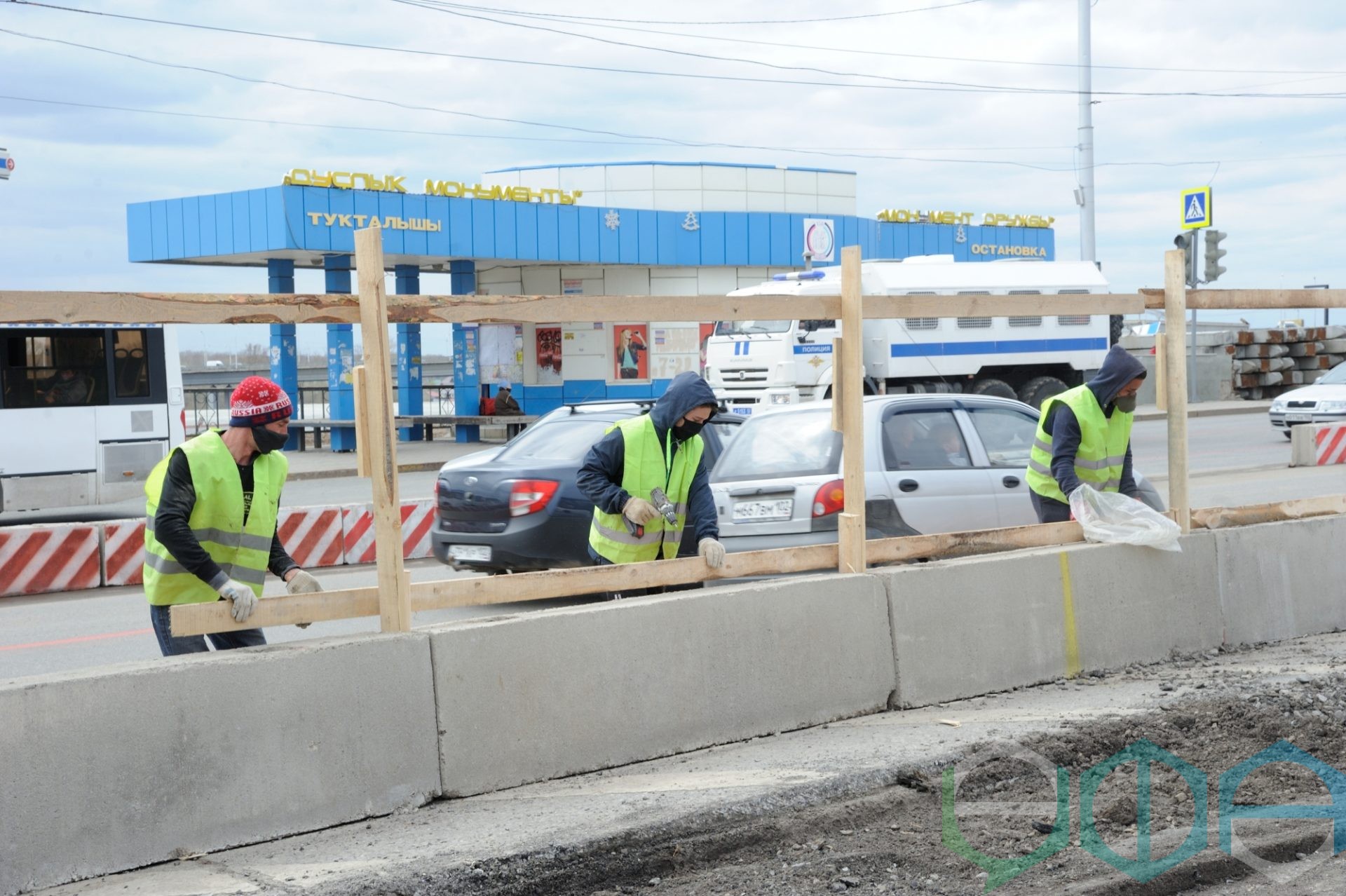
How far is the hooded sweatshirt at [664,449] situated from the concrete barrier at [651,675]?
409 mm

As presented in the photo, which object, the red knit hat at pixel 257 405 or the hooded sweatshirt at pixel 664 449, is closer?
the red knit hat at pixel 257 405

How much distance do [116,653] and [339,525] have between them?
3.95 m

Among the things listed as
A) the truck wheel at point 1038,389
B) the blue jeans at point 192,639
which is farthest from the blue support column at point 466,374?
the blue jeans at point 192,639

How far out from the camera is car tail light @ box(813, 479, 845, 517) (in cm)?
881

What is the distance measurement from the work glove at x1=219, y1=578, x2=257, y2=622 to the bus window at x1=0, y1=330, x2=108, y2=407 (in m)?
13.8

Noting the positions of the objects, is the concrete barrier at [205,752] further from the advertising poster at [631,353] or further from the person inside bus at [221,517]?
the advertising poster at [631,353]

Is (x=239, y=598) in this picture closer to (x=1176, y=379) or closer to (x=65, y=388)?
(x=1176, y=379)

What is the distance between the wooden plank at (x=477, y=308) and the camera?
474cm

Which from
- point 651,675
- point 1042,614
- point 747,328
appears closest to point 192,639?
point 651,675

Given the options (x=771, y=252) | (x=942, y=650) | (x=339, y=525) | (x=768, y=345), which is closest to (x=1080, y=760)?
(x=942, y=650)

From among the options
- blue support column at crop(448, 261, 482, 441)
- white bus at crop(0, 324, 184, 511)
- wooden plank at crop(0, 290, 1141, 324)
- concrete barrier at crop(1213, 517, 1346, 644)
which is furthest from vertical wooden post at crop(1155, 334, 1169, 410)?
blue support column at crop(448, 261, 482, 441)

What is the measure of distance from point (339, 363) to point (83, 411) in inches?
464

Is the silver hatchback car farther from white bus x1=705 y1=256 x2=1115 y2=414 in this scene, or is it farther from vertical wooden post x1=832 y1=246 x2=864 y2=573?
white bus x1=705 y1=256 x2=1115 y2=414

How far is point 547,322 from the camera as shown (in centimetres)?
580
